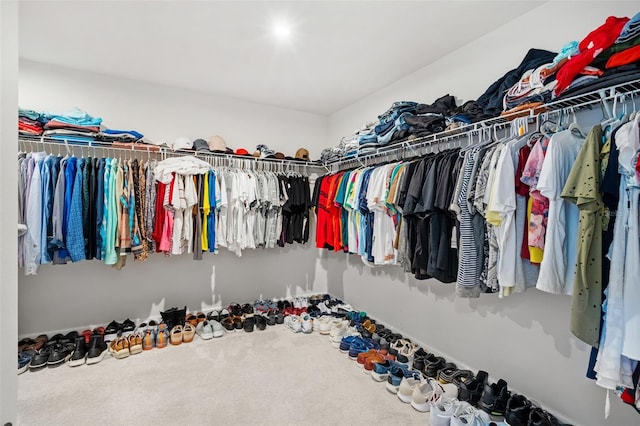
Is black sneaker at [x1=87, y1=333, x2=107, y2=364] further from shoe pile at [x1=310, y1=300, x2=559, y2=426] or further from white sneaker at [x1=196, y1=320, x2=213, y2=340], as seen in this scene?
shoe pile at [x1=310, y1=300, x2=559, y2=426]

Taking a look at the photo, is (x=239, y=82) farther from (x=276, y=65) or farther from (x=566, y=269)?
(x=566, y=269)

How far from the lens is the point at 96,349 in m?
2.44

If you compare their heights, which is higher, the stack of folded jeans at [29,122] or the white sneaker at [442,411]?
the stack of folded jeans at [29,122]

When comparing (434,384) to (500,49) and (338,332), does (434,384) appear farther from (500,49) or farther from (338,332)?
(500,49)

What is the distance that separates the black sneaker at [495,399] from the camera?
179 cm

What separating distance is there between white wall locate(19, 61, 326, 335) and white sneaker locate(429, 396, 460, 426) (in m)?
2.46

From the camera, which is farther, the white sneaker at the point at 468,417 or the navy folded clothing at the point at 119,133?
the navy folded clothing at the point at 119,133

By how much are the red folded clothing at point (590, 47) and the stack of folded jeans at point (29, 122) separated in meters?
3.71

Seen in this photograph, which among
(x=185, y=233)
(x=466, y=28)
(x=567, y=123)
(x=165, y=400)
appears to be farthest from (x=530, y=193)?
(x=185, y=233)

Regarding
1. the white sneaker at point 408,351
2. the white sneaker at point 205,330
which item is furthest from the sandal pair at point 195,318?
the white sneaker at point 408,351

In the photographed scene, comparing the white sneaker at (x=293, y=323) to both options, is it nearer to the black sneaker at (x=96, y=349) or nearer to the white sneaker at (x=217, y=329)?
the white sneaker at (x=217, y=329)

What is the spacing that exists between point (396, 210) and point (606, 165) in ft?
4.23

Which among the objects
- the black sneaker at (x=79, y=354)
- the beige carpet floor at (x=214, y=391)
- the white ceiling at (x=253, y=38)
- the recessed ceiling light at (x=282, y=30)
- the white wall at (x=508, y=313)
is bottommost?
the beige carpet floor at (x=214, y=391)

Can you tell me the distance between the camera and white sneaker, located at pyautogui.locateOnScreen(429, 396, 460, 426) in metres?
1.67
